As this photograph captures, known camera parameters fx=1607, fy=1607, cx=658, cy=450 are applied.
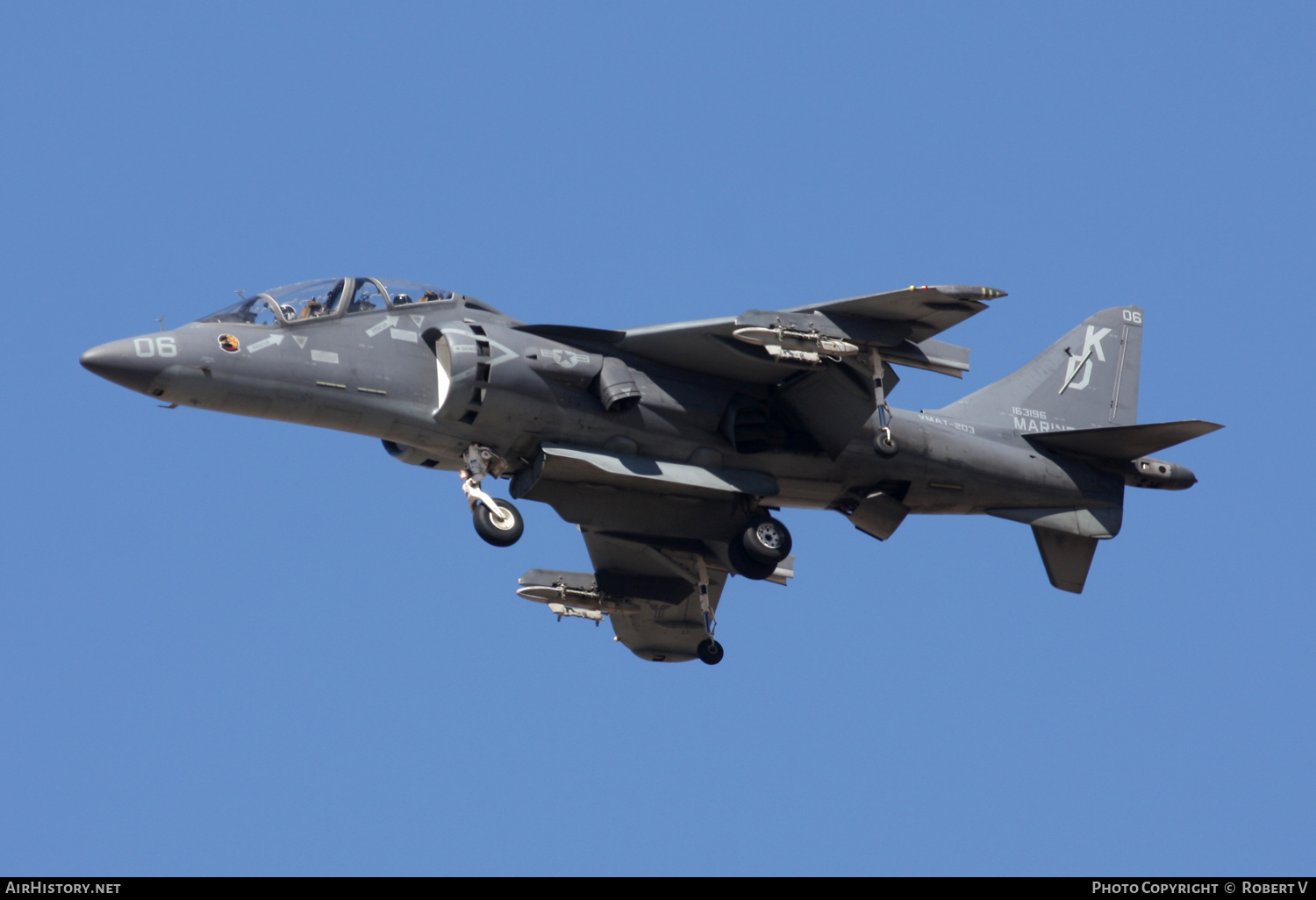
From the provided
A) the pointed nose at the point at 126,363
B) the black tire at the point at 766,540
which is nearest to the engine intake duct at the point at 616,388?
the black tire at the point at 766,540

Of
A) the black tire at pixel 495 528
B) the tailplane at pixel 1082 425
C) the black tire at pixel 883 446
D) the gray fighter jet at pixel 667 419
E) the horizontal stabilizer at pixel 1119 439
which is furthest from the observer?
the tailplane at pixel 1082 425

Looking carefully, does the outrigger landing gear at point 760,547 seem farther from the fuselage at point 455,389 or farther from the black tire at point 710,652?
the black tire at point 710,652

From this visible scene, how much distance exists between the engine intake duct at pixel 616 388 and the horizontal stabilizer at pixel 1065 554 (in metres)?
7.41

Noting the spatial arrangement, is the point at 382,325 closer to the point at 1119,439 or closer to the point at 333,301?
the point at 333,301

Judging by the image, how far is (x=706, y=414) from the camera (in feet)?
71.6

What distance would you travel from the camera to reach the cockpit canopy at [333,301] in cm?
2025

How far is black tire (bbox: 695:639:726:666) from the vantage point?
958 inches

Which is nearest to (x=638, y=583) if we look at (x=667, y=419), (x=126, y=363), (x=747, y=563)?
(x=747, y=563)
